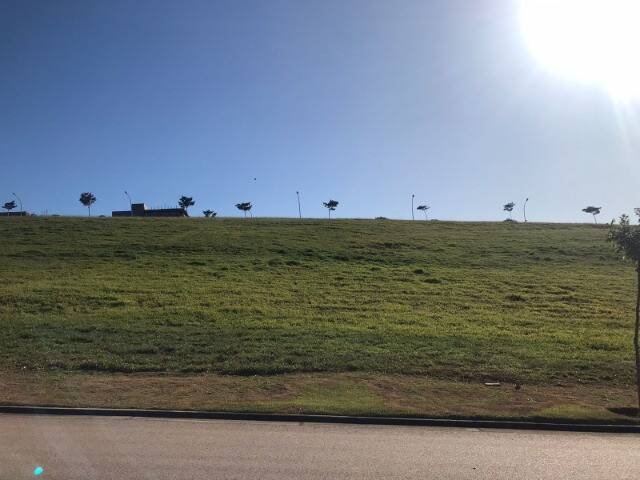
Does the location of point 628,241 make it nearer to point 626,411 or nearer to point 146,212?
point 626,411

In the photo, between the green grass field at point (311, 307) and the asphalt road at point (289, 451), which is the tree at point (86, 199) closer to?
the green grass field at point (311, 307)

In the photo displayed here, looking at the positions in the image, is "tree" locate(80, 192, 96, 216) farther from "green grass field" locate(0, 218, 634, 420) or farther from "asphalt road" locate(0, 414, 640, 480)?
"asphalt road" locate(0, 414, 640, 480)

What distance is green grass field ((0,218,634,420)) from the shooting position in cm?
1602

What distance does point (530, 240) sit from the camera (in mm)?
55844

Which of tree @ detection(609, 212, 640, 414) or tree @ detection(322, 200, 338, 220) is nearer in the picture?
tree @ detection(609, 212, 640, 414)

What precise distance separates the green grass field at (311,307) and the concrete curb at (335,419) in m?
Result: 3.81

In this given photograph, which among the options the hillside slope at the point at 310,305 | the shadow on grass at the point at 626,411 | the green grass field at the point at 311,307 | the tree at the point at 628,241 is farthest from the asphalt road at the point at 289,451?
the hillside slope at the point at 310,305

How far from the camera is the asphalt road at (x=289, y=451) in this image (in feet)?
25.0

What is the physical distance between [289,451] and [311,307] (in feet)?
53.5

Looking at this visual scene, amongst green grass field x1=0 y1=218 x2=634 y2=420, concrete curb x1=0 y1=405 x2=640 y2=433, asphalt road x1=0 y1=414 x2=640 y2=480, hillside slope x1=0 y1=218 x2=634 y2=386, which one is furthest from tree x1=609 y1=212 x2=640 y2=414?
asphalt road x1=0 y1=414 x2=640 y2=480

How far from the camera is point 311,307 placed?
24.9m

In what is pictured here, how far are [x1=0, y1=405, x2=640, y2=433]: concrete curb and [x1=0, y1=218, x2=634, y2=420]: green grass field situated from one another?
150 inches

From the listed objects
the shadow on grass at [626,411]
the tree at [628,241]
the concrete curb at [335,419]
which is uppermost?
the tree at [628,241]

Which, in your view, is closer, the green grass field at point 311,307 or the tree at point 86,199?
the green grass field at point 311,307
